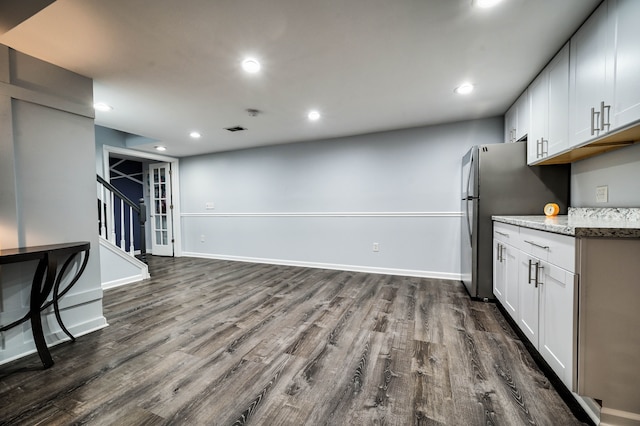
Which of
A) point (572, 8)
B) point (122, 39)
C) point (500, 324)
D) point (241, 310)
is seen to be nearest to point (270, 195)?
point (241, 310)

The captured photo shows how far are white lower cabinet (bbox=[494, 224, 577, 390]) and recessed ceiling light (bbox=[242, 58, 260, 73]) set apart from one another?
2350 mm

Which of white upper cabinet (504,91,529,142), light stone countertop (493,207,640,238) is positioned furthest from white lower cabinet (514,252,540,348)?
white upper cabinet (504,91,529,142)

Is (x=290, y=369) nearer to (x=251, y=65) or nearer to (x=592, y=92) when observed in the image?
(x=251, y=65)

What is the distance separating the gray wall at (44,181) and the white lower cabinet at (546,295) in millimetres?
3387

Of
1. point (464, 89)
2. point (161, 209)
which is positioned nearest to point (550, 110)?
point (464, 89)

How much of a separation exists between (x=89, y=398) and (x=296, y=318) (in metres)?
1.44

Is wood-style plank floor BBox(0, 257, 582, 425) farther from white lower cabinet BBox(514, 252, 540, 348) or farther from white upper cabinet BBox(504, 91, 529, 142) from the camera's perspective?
white upper cabinet BBox(504, 91, 529, 142)

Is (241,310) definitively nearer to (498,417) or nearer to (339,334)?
(339,334)

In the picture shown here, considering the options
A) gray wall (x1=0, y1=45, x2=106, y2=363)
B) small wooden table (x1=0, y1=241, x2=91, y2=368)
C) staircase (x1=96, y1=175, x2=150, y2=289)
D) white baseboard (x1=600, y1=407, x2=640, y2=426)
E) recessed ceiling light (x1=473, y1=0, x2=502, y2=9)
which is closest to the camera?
white baseboard (x1=600, y1=407, x2=640, y2=426)

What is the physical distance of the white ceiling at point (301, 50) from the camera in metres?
1.50

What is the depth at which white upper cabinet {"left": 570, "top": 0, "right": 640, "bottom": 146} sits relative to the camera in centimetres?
130

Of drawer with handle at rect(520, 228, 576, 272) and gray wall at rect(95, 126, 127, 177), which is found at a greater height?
gray wall at rect(95, 126, 127, 177)

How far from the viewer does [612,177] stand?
1.77 metres

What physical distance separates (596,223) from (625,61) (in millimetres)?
870
